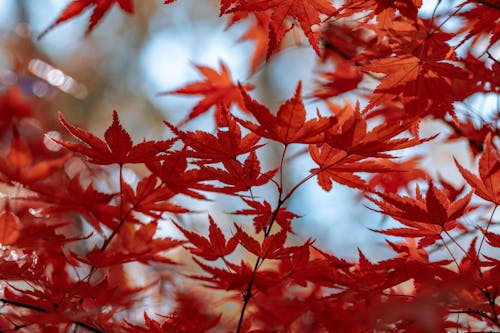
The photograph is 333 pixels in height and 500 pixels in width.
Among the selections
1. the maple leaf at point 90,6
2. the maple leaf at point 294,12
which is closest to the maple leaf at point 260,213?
the maple leaf at point 294,12

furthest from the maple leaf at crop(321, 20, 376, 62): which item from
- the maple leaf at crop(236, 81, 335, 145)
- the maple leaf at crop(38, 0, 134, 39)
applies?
the maple leaf at crop(236, 81, 335, 145)

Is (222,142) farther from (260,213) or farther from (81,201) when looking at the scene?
(81,201)

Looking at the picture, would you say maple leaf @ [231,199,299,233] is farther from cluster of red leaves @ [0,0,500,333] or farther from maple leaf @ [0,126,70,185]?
maple leaf @ [0,126,70,185]

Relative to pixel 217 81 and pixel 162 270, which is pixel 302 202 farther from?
pixel 217 81

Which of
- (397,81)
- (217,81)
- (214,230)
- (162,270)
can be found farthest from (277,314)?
(162,270)

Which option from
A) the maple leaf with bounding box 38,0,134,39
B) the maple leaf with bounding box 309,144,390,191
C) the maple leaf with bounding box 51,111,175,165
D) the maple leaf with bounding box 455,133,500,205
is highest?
the maple leaf with bounding box 38,0,134,39

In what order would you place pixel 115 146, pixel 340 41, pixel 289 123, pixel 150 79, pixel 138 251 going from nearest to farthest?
pixel 289 123
pixel 115 146
pixel 138 251
pixel 340 41
pixel 150 79

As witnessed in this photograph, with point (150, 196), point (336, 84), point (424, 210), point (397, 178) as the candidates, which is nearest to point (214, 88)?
point (336, 84)
